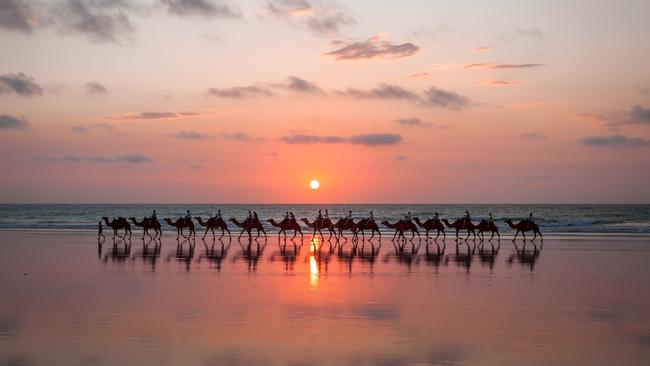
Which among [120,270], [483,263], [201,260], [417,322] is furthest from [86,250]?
[417,322]

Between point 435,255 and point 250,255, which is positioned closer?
point 250,255

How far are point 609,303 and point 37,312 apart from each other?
10.4 meters

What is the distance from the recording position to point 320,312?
12859 mm

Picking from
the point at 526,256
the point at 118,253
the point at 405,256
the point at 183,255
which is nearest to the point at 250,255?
the point at 183,255

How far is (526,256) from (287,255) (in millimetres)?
8422

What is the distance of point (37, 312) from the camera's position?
41.5ft

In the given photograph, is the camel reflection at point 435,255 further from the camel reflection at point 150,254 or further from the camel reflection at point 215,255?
the camel reflection at point 150,254

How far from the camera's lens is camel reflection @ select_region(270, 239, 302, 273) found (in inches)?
867

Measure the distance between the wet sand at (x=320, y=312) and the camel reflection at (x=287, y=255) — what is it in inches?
11.7

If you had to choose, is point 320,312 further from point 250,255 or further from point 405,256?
point 405,256

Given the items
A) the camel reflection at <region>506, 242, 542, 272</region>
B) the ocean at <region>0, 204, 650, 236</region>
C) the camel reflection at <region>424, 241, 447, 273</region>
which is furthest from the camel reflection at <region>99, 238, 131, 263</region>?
the ocean at <region>0, 204, 650, 236</region>

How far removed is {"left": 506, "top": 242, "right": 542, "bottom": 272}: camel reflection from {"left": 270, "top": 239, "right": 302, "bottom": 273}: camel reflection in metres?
6.80

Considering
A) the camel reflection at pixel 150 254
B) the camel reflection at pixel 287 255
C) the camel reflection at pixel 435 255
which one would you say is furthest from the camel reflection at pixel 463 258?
the camel reflection at pixel 150 254

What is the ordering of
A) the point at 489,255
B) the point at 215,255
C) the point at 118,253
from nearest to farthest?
the point at 215,255, the point at 118,253, the point at 489,255
